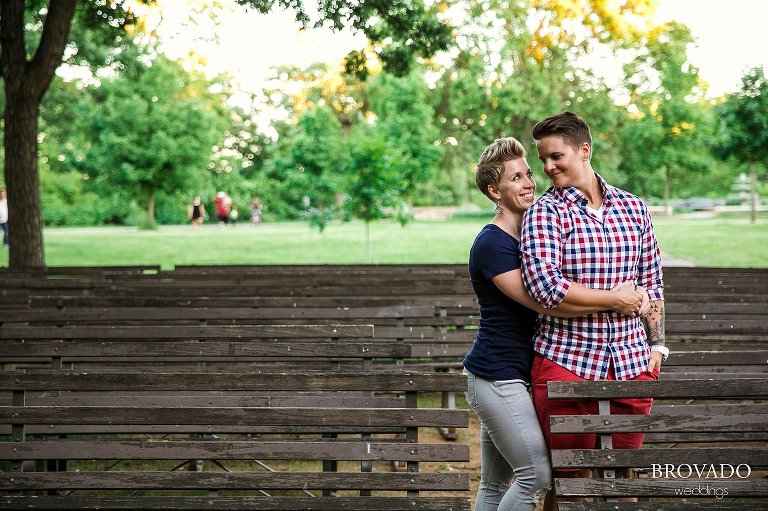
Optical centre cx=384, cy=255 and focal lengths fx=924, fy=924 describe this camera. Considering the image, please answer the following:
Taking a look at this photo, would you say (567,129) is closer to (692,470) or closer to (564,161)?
(564,161)

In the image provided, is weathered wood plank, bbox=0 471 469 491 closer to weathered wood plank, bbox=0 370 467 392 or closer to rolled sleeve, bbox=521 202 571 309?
weathered wood plank, bbox=0 370 467 392

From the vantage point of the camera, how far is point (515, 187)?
334 cm

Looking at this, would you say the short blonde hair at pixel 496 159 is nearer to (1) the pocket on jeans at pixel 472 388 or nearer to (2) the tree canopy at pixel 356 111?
(1) the pocket on jeans at pixel 472 388

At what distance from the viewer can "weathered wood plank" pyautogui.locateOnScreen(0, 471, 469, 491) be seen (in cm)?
357

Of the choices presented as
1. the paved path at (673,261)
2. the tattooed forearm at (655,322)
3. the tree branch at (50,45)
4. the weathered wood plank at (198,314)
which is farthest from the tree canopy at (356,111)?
the tattooed forearm at (655,322)

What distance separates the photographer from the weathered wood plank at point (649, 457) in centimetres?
326

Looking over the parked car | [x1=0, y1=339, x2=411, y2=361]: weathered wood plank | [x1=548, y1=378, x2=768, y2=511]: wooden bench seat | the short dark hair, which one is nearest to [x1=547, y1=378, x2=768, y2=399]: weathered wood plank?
[x1=548, y1=378, x2=768, y2=511]: wooden bench seat

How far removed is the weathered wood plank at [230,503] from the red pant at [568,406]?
18.1 inches

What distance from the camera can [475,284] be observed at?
3393mm

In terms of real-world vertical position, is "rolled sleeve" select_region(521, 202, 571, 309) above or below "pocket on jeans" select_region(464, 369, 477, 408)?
above

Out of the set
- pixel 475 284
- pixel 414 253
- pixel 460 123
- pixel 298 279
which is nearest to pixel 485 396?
pixel 475 284

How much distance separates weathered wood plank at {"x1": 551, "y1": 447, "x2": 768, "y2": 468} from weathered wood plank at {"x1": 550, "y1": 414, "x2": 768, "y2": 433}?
74 millimetres

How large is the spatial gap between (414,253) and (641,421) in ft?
80.6

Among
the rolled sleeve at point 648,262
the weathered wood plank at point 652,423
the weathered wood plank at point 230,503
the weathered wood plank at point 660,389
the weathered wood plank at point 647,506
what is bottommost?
the weathered wood plank at point 230,503
